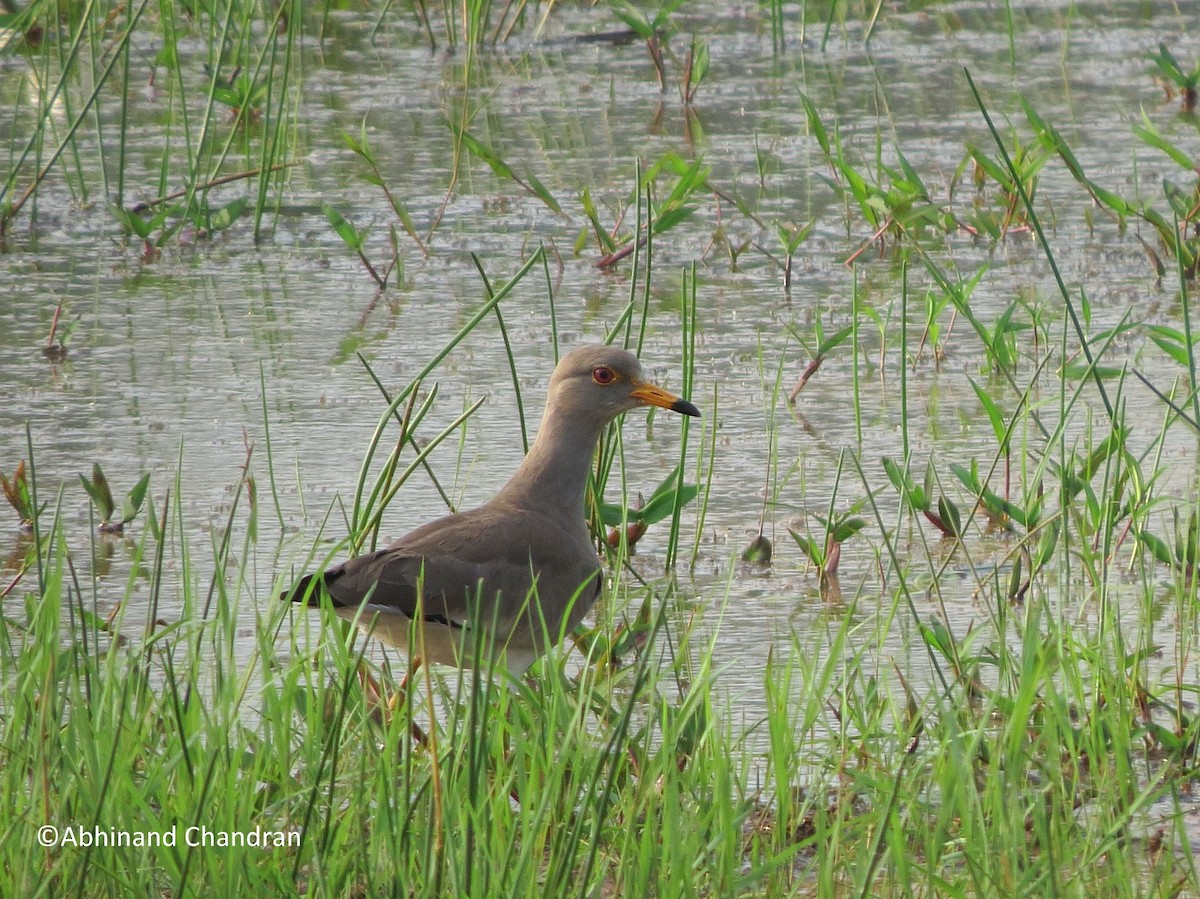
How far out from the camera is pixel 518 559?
13.0 ft

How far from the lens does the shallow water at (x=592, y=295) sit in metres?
4.71

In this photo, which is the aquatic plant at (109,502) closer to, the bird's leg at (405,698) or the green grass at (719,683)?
the green grass at (719,683)

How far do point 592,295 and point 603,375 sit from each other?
6.55 feet

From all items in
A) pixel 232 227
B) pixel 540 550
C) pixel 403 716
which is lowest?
pixel 232 227

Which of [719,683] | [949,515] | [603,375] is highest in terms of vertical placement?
[603,375]

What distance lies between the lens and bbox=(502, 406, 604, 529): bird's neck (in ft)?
13.8

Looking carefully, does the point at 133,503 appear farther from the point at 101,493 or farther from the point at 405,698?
the point at 405,698

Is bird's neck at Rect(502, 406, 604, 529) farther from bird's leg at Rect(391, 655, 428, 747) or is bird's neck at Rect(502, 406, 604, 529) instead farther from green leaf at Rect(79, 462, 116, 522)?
green leaf at Rect(79, 462, 116, 522)

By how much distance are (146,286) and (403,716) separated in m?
3.65

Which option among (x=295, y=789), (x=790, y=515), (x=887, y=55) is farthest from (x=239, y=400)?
(x=887, y=55)

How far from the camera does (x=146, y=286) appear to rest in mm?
6305

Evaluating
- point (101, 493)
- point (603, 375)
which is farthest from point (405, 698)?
point (101, 493)

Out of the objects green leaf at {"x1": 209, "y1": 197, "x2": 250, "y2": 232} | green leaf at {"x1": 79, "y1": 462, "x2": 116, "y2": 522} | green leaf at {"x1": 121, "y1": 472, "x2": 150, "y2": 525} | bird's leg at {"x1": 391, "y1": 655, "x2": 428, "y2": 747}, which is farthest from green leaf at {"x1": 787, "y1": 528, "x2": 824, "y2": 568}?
green leaf at {"x1": 209, "y1": 197, "x2": 250, "y2": 232}

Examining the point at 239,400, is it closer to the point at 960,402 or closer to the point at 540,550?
the point at 540,550
